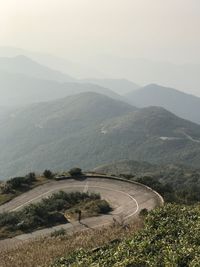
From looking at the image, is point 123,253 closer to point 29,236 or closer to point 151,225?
point 151,225

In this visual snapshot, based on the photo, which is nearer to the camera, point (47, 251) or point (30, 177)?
point (47, 251)

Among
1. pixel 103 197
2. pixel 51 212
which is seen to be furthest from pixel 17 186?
pixel 51 212

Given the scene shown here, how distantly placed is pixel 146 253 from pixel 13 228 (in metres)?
23.3

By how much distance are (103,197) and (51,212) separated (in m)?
11.4

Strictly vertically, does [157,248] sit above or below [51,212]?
above

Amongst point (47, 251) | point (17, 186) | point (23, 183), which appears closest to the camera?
point (47, 251)

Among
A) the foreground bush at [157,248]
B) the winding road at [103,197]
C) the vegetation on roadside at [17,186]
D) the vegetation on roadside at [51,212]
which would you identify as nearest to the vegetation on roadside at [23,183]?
the vegetation on roadside at [17,186]

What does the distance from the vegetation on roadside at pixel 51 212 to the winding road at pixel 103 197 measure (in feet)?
4.47

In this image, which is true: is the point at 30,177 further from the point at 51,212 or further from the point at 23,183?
the point at 51,212

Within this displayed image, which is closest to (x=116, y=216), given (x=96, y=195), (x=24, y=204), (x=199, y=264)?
(x=96, y=195)

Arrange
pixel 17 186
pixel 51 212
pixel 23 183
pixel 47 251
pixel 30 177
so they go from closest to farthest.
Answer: pixel 47 251
pixel 51 212
pixel 17 186
pixel 23 183
pixel 30 177

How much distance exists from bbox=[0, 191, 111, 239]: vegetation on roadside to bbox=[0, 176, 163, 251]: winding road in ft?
4.47

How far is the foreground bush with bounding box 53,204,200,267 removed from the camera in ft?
66.2

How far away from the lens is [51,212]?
47000 mm
